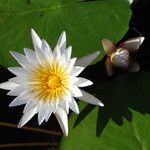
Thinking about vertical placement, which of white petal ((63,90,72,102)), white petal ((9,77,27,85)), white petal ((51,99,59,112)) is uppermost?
white petal ((9,77,27,85))

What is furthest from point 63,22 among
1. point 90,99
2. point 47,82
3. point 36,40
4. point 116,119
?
point 116,119

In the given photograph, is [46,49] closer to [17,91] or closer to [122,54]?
[17,91]

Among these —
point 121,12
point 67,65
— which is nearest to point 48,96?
point 67,65

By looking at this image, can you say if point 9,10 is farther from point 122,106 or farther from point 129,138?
point 129,138

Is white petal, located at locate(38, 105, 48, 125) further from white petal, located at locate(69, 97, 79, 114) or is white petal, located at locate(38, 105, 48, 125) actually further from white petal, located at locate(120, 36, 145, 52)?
white petal, located at locate(120, 36, 145, 52)

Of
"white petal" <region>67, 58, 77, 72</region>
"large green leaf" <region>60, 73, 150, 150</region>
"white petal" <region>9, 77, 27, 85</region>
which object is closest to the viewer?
"white petal" <region>67, 58, 77, 72</region>

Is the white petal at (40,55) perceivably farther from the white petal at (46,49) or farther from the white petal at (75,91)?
the white petal at (75,91)

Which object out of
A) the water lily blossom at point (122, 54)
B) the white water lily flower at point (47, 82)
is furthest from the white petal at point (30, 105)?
the water lily blossom at point (122, 54)

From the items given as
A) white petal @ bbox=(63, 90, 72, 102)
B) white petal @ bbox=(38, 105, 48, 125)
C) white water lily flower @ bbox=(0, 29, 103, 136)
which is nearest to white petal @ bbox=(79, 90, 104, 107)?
white water lily flower @ bbox=(0, 29, 103, 136)
